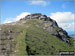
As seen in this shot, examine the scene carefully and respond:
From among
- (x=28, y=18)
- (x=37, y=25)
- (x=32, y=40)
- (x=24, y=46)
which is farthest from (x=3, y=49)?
(x=28, y=18)

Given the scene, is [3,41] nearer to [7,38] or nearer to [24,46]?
[7,38]

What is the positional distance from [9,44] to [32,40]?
6504 millimetres

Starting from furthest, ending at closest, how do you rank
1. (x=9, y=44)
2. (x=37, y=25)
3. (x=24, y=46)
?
(x=37, y=25) < (x=9, y=44) < (x=24, y=46)

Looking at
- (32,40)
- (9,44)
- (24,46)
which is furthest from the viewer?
(32,40)

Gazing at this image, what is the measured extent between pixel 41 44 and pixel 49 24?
29.2 m

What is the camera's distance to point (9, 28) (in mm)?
55719

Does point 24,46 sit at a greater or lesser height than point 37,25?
lesser

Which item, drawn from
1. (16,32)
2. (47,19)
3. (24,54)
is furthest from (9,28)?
(47,19)

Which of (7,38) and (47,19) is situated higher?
(47,19)

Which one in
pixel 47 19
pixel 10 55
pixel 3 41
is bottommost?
pixel 10 55

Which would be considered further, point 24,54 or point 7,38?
point 7,38

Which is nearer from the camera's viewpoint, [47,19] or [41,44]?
[41,44]

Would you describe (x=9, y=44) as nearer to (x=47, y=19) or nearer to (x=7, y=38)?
(x=7, y=38)

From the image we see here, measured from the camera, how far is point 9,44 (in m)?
44.4
